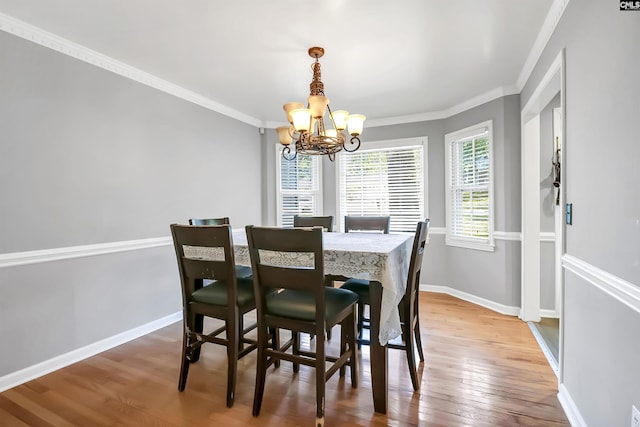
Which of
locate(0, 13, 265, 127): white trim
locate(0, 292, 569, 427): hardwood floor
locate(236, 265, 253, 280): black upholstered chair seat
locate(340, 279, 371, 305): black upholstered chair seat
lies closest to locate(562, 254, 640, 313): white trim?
locate(0, 292, 569, 427): hardwood floor

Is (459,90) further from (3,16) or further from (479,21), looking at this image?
(3,16)

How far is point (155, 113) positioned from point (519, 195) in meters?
3.77

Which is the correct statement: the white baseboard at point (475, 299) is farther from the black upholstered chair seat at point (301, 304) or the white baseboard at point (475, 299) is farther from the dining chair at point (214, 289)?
the dining chair at point (214, 289)

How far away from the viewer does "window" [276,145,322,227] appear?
4.76 m

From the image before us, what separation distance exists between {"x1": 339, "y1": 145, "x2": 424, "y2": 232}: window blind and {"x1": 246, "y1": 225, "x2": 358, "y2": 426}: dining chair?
2.76m

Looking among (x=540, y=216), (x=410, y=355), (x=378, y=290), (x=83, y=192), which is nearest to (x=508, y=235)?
(x=540, y=216)

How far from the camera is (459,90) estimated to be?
11.3ft

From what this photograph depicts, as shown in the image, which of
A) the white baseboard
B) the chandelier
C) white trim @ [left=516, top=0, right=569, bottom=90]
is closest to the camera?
white trim @ [left=516, top=0, right=569, bottom=90]

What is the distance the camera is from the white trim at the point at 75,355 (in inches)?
83.0

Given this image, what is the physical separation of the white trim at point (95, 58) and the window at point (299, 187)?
1306 mm

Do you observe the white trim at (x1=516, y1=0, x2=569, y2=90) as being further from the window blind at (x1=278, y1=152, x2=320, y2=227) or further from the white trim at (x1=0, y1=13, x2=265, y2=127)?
the white trim at (x1=0, y1=13, x2=265, y2=127)

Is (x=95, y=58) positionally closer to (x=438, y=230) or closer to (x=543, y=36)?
(x=543, y=36)

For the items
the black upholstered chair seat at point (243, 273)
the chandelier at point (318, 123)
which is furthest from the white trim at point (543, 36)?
the black upholstered chair seat at point (243, 273)

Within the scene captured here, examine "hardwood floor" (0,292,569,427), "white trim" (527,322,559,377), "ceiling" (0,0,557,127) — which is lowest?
"hardwood floor" (0,292,569,427)
